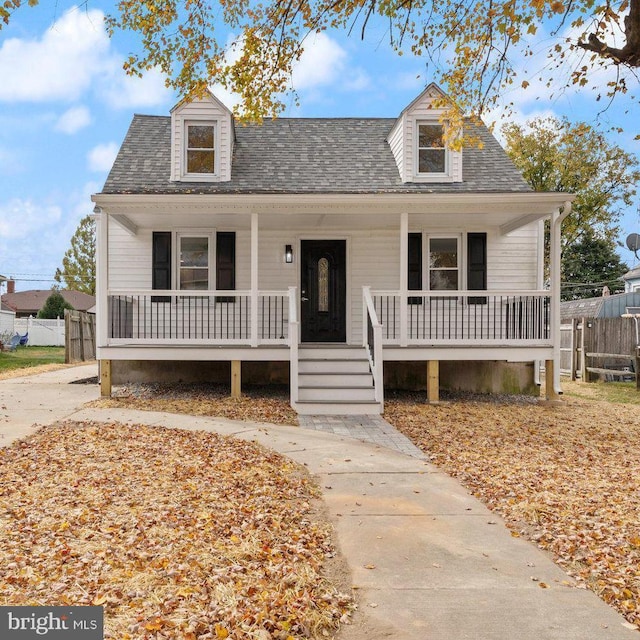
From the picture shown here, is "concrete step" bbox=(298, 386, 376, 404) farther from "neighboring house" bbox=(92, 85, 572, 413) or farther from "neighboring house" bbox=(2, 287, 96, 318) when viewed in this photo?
"neighboring house" bbox=(2, 287, 96, 318)

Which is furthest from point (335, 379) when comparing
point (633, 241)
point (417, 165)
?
point (633, 241)

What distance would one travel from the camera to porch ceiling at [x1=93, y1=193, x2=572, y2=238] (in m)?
10.5

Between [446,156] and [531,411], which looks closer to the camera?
[531,411]

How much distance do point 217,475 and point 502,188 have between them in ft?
29.7

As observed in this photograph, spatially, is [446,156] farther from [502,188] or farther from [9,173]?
[9,173]

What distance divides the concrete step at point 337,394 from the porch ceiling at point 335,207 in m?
3.21

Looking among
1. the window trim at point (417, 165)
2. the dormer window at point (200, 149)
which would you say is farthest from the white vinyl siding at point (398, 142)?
the dormer window at point (200, 149)

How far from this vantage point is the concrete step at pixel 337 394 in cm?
984

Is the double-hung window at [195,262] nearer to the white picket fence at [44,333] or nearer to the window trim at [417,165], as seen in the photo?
the window trim at [417,165]

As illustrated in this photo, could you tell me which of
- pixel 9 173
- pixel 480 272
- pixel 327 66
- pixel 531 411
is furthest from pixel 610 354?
pixel 9 173

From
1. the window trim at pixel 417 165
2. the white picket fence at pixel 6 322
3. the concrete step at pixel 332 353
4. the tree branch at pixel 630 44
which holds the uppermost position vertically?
the window trim at pixel 417 165

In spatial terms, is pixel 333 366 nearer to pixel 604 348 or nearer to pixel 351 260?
pixel 351 260

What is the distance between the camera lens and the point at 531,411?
1031cm

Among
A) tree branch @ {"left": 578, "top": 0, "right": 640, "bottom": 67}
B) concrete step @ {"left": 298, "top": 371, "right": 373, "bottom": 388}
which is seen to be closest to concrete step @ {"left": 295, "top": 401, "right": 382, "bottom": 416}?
concrete step @ {"left": 298, "top": 371, "right": 373, "bottom": 388}
